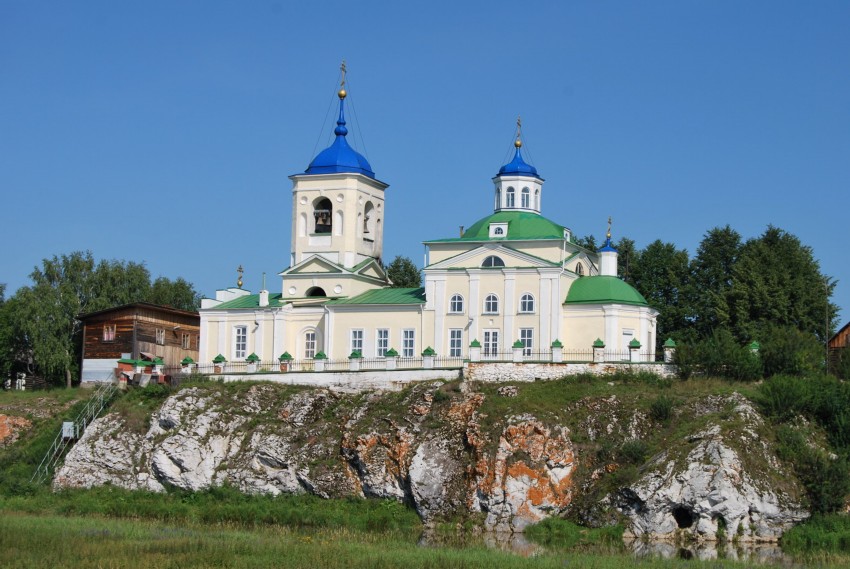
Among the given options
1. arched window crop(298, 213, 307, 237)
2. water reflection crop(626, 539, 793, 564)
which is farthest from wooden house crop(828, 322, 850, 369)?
arched window crop(298, 213, 307, 237)

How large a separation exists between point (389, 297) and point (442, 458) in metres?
11.3

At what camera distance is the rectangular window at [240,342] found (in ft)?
200

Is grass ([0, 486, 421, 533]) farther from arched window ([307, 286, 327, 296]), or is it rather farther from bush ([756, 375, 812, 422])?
bush ([756, 375, 812, 422])

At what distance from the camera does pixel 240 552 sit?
40062mm

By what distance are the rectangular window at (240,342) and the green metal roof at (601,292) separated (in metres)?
13.4

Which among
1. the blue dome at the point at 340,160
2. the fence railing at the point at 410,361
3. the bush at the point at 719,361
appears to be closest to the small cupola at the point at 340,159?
the blue dome at the point at 340,160

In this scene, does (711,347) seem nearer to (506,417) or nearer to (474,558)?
(506,417)

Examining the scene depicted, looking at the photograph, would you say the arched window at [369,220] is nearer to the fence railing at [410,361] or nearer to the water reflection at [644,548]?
the fence railing at [410,361]

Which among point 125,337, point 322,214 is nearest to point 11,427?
point 125,337

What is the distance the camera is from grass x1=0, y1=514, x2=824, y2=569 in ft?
125

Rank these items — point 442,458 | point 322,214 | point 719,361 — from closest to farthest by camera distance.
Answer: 1. point 442,458
2. point 719,361
3. point 322,214

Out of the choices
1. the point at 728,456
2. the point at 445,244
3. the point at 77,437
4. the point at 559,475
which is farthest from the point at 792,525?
the point at 77,437

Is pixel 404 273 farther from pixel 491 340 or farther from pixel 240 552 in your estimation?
pixel 240 552

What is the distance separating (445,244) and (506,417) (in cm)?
1049
